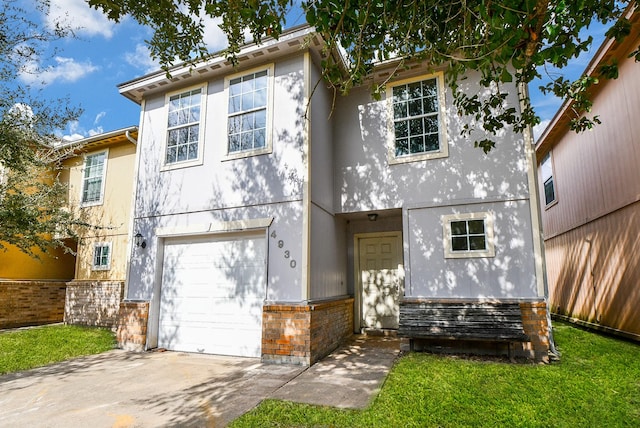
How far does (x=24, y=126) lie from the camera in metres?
7.92

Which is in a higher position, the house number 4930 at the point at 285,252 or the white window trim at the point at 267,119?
the white window trim at the point at 267,119

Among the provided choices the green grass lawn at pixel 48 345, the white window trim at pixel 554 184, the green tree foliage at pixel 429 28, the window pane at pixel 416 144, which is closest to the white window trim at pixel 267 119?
the green tree foliage at pixel 429 28

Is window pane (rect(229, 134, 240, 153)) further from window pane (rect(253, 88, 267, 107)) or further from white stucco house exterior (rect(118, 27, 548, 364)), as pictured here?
window pane (rect(253, 88, 267, 107))

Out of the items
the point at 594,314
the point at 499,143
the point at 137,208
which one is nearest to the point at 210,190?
the point at 137,208

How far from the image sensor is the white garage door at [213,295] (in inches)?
261

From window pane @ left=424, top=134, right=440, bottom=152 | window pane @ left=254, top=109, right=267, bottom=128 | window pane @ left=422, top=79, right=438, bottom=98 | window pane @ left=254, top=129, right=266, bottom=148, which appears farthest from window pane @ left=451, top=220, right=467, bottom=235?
window pane @ left=254, top=109, right=267, bottom=128

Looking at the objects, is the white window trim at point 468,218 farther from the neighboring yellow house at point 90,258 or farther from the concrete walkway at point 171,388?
the neighboring yellow house at point 90,258

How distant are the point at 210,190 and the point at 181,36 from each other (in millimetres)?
2900

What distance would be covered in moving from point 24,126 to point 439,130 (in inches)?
346

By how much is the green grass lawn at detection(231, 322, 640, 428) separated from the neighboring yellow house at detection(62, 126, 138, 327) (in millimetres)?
7874

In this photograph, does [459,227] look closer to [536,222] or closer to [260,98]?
[536,222]

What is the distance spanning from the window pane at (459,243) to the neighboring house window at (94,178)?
9.78 meters

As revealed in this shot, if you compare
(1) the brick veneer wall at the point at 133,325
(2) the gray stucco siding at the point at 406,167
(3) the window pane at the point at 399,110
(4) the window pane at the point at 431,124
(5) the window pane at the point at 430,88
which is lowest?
(1) the brick veneer wall at the point at 133,325

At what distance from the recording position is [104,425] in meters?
3.68
